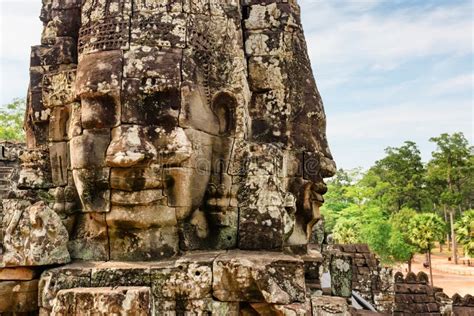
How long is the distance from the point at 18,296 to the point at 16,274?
0.64 ft

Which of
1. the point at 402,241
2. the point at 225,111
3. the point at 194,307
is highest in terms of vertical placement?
the point at 225,111

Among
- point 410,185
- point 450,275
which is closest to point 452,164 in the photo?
point 410,185

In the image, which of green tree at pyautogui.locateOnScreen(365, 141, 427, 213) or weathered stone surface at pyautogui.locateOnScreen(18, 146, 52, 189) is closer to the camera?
weathered stone surface at pyautogui.locateOnScreen(18, 146, 52, 189)

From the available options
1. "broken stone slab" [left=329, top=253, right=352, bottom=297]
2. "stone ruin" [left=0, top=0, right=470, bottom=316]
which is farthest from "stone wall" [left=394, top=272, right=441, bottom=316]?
"stone ruin" [left=0, top=0, right=470, bottom=316]

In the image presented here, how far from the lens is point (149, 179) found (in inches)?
165

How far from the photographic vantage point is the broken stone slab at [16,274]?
167 inches

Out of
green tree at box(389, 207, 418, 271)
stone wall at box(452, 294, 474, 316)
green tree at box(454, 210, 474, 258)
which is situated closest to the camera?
stone wall at box(452, 294, 474, 316)

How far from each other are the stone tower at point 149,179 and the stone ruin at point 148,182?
0.01 meters

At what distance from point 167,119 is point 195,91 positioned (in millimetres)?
380

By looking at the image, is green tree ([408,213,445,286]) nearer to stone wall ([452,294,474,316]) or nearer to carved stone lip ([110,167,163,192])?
stone wall ([452,294,474,316])

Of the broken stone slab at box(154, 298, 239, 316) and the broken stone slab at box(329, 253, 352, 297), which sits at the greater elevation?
the broken stone slab at box(154, 298, 239, 316)

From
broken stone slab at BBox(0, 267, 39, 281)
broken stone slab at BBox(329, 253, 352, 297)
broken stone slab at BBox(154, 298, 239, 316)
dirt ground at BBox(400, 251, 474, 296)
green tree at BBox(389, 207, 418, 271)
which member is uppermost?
broken stone slab at BBox(0, 267, 39, 281)

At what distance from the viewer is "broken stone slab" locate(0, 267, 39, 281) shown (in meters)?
4.23

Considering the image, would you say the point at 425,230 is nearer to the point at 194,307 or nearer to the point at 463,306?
the point at 463,306
